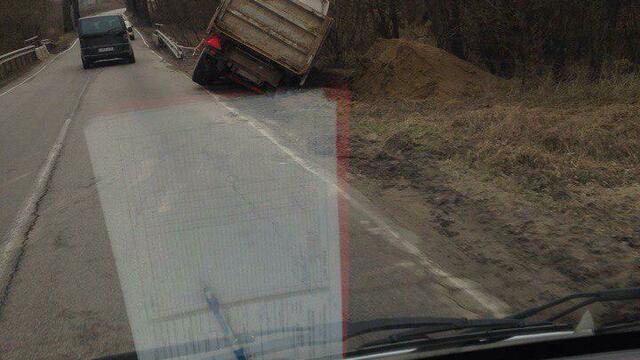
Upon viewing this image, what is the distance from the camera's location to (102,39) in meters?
26.9

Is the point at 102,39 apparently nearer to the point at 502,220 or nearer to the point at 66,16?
the point at 502,220

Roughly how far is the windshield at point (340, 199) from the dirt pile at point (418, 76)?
70 millimetres

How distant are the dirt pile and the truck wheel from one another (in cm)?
357

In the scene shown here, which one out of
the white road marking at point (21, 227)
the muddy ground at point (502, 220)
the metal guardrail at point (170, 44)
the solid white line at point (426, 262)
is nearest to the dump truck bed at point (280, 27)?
the muddy ground at point (502, 220)

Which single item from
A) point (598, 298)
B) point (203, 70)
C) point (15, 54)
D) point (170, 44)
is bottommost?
point (170, 44)

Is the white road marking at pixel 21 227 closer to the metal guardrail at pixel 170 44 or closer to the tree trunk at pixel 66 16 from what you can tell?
the metal guardrail at pixel 170 44

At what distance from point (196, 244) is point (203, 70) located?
39.1ft

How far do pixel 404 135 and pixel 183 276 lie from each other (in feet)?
17.2

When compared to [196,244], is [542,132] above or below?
below

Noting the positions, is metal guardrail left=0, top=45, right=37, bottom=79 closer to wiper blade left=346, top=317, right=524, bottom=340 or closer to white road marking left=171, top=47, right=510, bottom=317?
white road marking left=171, top=47, right=510, bottom=317

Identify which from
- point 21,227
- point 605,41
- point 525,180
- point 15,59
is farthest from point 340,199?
point 15,59

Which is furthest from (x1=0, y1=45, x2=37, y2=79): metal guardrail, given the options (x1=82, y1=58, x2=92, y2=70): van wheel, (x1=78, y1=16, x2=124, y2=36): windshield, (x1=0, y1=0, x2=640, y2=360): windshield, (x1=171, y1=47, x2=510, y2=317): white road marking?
(x1=171, y1=47, x2=510, y2=317): white road marking

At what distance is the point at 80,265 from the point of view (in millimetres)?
5633

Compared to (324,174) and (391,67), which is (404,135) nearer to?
(324,174)
